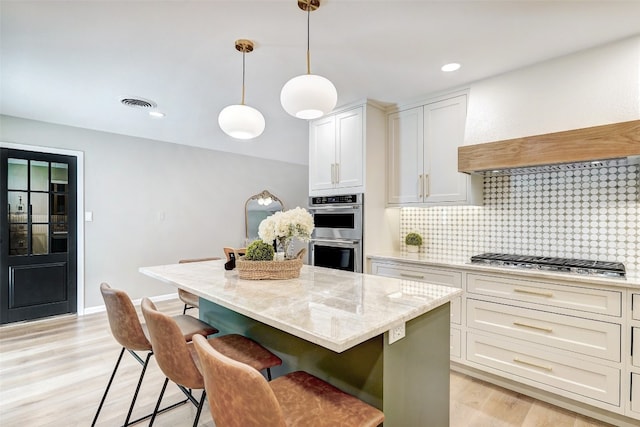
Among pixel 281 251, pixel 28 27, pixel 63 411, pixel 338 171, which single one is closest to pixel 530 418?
pixel 281 251

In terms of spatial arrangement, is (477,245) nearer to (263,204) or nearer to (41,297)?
(263,204)

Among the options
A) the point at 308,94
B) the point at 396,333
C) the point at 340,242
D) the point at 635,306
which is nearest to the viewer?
the point at 396,333

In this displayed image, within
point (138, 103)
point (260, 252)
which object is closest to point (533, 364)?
point (260, 252)

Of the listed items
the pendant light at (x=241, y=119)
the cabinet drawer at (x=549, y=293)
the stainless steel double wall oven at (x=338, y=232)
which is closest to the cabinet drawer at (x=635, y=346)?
the cabinet drawer at (x=549, y=293)

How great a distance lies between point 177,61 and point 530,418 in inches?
133

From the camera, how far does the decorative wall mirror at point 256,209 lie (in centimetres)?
575

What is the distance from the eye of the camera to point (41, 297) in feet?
12.5

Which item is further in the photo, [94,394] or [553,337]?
[94,394]

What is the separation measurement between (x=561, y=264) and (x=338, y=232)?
1839mm

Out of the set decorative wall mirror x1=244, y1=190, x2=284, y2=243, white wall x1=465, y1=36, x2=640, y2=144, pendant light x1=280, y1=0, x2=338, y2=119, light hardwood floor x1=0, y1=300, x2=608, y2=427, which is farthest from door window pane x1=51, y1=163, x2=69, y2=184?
white wall x1=465, y1=36, x2=640, y2=144

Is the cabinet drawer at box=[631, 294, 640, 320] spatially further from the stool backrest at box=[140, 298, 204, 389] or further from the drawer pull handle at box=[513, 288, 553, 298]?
the stool backrest at box=[140, 298, 204, 389]

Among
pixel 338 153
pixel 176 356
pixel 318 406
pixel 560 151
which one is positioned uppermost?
pixel 338 153

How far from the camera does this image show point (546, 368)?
211 cm

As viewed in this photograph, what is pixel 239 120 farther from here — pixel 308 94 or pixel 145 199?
pixel 145 199
